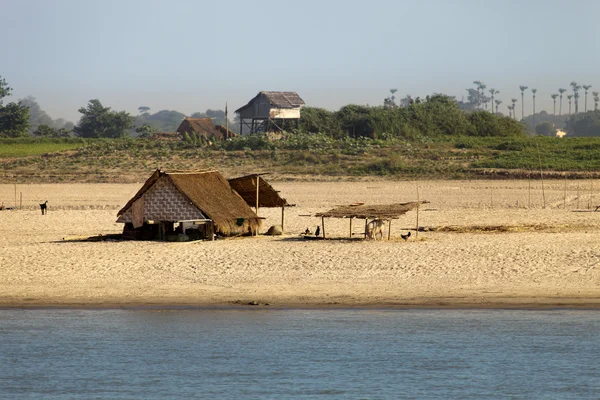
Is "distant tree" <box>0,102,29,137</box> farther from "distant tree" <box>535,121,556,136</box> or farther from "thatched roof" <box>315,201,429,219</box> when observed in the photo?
"distant tree" <box>535,121,556,136</box>

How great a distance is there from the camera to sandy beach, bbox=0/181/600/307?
1906cm

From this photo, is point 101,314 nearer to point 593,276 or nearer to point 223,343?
point 223,343

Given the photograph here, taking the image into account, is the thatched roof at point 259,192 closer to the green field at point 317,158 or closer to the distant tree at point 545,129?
the green field at point 317,158

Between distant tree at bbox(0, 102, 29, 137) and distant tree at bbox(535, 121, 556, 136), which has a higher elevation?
A: distant tree at bbox(535, 121, 556, 136)

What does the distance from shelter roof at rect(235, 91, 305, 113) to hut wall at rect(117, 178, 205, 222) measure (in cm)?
4200

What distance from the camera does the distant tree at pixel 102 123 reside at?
89.6 metres

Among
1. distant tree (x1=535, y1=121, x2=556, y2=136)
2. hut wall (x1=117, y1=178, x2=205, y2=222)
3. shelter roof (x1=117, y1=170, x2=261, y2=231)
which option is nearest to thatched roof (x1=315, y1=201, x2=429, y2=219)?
shelter roof (x1=117, y1=170, x2=261, y2=231)

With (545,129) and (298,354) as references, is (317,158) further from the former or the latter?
(545,129)

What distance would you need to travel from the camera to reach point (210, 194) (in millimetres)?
25359

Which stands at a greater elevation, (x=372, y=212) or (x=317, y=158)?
(x=317, y=158)

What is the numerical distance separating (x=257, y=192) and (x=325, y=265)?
5.33 meters

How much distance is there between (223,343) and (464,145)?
125 feet

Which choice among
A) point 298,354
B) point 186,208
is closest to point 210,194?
point 186,208

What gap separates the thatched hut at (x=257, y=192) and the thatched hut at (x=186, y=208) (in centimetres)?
44
